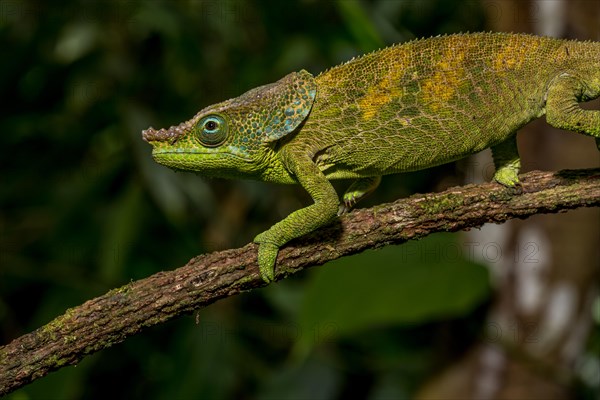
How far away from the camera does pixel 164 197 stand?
3.70m

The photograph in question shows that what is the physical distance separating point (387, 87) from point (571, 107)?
59 centimetres

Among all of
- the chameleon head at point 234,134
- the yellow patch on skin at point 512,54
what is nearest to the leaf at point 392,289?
the chameleon head at point 234,134

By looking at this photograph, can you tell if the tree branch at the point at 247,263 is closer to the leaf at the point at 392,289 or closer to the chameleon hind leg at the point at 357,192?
the chameleon hind leg at the point at 357,192

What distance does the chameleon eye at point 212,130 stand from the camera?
241 cm

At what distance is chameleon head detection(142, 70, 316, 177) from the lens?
7.92 ft

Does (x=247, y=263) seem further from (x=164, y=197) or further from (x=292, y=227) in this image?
(x=164, y=197)

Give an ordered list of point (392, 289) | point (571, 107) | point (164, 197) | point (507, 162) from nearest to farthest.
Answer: point (571, 107) → point (507, 162) → point (392, 289) → point (164, 197)

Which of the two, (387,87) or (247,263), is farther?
(387,87)

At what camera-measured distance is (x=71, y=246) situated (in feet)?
12.7

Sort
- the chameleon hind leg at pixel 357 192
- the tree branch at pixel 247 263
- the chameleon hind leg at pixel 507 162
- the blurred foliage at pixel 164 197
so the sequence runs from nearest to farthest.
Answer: the tree branch at pixel 247 263
the chameleon hind leg at pixel 507 162
the chameleon hind leg at pixel 357 192
the blurred foliage at pixel 164 197

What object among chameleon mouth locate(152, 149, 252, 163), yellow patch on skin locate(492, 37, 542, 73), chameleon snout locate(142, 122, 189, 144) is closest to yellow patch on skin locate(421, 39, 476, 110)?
yellow patch on skin locate(492, 37, 542, 73)

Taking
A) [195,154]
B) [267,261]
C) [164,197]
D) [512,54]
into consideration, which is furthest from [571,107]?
[164,197]

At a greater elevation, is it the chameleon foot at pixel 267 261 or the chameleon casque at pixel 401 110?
the chameleon casque at pixel 401 110

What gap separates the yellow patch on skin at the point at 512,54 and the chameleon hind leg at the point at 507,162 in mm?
302
